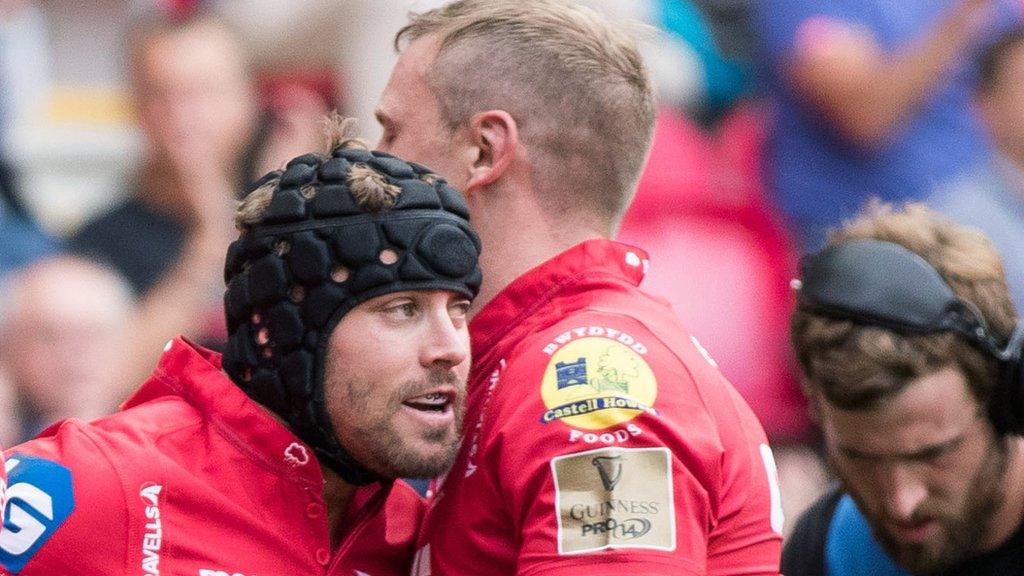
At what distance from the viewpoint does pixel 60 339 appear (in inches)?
247

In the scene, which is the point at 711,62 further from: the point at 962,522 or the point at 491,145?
the point at 491,145

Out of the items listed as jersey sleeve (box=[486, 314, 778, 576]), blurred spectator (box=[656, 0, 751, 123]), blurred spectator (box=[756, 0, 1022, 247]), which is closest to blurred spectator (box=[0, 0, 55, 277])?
blurred spectator (box=[656, 0, 751, 123])

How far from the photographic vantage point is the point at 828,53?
6770 mm

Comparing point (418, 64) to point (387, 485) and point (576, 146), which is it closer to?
point (576, 146)

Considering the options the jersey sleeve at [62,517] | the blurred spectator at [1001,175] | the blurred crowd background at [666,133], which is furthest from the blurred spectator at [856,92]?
the jersey sleeve at [62,517]

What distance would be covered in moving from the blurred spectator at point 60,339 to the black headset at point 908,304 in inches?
117

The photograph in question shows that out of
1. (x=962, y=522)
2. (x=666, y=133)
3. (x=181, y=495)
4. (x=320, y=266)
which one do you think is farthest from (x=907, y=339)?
(x=666, y=133)

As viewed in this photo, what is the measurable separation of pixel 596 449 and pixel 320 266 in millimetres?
615

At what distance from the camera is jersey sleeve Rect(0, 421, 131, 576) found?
3105 millimetres

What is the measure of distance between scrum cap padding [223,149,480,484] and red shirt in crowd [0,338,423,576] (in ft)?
0.25

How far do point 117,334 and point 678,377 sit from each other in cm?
355

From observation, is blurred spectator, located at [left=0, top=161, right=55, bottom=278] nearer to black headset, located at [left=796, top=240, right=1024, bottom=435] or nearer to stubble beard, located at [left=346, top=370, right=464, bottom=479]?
black headset, located at [left=796, top=240, right=1024, bottom=435]

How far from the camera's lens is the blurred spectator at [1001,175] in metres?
7.06

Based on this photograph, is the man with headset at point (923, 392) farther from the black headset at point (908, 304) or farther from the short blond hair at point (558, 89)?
the short blond hair at point (558, 89)
